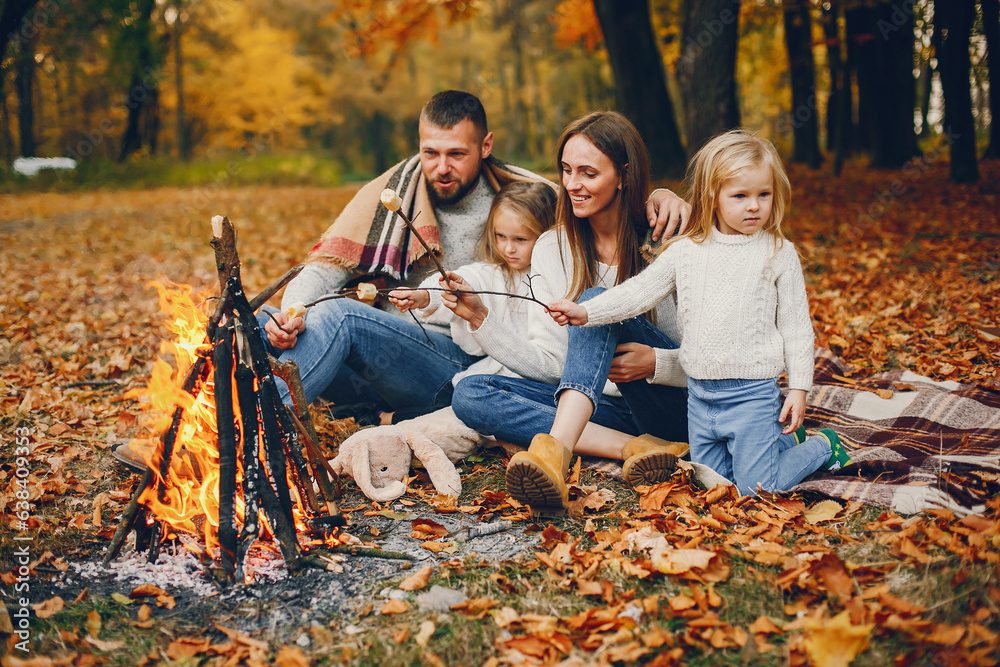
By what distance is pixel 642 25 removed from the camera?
31.6ft

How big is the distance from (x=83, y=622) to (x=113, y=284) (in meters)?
5.84

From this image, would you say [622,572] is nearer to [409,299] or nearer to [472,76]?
[409,299]

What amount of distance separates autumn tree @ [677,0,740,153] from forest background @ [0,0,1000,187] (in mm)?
17

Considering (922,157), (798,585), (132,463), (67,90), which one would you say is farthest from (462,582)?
(67,90)

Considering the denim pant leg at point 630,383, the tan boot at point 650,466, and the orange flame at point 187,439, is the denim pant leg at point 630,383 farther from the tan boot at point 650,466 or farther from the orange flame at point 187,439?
the orange flame at point 187,439

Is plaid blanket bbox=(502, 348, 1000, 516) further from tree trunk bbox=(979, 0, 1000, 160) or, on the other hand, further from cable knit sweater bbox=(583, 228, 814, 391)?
tree trunk bbox=(979, 0, 1000, 160)

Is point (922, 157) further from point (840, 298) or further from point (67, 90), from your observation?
point (67, 90)

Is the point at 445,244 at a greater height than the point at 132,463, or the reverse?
the point at 445,244

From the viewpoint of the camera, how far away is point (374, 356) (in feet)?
10.9

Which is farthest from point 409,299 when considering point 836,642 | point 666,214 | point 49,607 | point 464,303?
point 836,642

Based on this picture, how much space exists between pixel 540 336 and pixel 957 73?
29.4ft

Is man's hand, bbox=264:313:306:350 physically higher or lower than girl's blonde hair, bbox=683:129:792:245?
lower

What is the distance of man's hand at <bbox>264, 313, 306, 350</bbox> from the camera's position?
9.73 feet

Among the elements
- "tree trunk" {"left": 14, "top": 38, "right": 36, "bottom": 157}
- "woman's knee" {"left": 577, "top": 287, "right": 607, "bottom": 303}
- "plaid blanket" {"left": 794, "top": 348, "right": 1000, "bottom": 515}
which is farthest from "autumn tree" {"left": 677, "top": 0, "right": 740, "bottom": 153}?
"tree trunk" {"left": 14, "top": 38, "right": 36, "bottom": 157}
